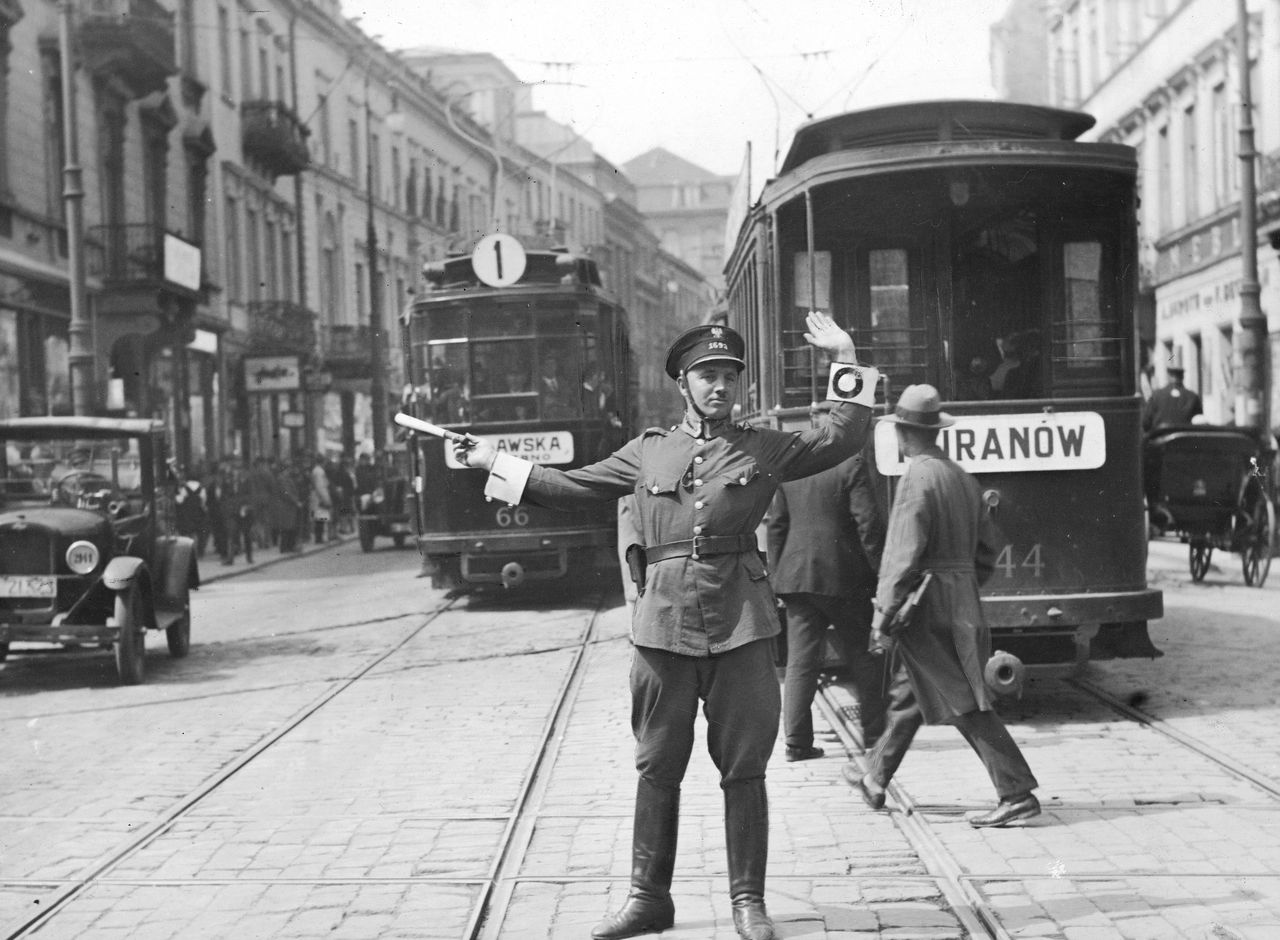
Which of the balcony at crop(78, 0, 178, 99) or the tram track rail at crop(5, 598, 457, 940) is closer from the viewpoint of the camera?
the tram track rail at crop(5, 598, 457, 940)

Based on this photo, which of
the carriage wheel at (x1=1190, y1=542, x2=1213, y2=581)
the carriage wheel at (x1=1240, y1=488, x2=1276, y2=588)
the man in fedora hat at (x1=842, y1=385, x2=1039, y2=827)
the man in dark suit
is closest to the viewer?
the man in fedora hat at (x1=842, y1=385, x2=1039, y2=827)

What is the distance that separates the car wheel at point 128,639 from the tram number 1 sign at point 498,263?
5532mm

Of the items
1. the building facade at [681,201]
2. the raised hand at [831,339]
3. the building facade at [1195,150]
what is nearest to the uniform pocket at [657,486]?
the raised hand at [831,339]

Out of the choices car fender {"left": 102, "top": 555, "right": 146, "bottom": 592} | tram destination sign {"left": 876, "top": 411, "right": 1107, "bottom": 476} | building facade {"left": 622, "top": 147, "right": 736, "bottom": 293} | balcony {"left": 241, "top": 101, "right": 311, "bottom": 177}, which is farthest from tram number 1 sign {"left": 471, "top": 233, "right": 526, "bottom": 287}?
building facade {"left": 622, "top": 147, "right": 736, "bottom": 293}

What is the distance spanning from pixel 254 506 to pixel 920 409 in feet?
68.3

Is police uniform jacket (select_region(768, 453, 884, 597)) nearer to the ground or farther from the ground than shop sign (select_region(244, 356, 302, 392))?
nearer to the ground

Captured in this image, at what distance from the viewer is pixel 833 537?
8164mm

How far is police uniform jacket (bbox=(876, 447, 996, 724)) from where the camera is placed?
6625 millimetres

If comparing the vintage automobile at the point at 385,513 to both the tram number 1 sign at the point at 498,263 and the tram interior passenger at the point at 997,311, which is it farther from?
the tram interior passenger at the point at 997,311

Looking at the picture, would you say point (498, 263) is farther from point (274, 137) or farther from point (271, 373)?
point (274, 137)

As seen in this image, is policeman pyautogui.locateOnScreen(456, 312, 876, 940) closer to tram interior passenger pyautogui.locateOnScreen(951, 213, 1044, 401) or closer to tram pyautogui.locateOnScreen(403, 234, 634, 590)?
tram interior passenger pyautogui.locateOnScreen(951, 213, 1044, 401)

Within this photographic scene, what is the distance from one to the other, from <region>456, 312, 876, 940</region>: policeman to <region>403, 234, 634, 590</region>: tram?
10.5m

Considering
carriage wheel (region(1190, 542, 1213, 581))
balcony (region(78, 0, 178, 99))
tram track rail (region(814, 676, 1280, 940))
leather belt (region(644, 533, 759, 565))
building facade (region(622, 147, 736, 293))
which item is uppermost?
building facade (region(622, 147, 736, 293))

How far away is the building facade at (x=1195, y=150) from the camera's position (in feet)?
90.9
